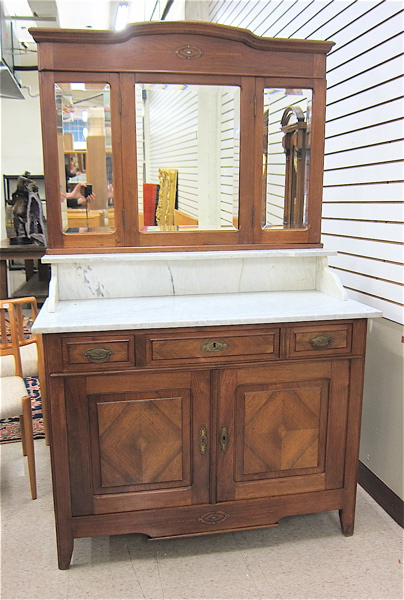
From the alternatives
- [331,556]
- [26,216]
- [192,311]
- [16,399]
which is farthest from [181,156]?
[26,216]

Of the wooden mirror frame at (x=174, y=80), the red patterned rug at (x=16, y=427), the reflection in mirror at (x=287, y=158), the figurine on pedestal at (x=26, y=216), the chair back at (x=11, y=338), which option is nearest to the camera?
the wooden mirror frame at (x=174, y=80)

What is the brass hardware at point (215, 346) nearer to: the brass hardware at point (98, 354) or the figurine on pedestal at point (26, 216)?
the brass hardware at point (98, 354)

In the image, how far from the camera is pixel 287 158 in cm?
261

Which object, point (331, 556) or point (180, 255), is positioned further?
point (180, 255)

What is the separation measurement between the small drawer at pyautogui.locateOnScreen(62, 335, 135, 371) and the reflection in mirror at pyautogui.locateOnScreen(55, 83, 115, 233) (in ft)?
2.11

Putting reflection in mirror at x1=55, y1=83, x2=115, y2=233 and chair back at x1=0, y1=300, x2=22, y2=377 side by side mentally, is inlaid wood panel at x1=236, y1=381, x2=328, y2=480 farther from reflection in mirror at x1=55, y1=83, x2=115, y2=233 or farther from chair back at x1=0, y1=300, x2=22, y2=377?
chair back at x1=0, y1=300, x2=22, y2=377

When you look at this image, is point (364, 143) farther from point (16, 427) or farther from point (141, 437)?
point (16, 427)

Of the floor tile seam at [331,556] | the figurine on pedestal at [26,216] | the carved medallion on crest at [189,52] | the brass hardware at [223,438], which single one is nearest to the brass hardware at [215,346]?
the brass hardware at [223,438]

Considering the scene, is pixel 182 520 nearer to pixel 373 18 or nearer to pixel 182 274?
pixel 182 274

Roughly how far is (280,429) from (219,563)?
2.06ft

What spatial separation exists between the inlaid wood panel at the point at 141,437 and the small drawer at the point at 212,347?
0.55 feet

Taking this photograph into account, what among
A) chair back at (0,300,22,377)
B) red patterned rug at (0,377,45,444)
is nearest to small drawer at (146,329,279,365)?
chair back at (0,300,22,377)

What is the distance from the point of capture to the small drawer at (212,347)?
210 cm

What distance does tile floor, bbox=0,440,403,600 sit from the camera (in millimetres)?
2068
